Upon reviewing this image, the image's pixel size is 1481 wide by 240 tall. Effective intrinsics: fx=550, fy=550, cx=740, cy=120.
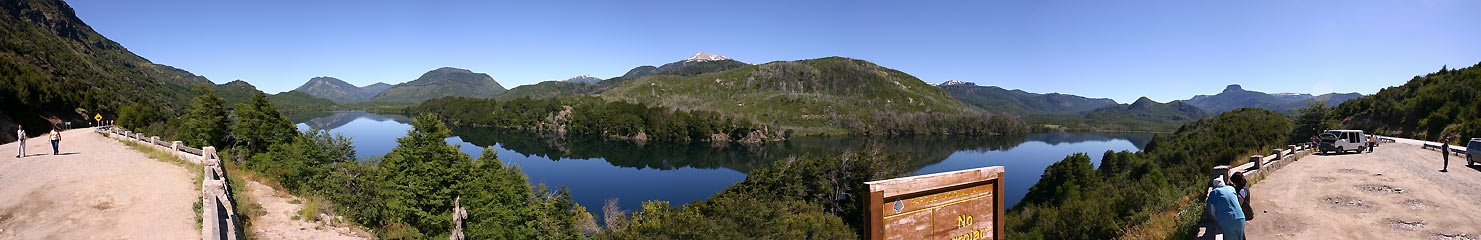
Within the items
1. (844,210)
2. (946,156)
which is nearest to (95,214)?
(844,210)

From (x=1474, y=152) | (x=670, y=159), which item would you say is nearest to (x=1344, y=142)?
(x=1474, y=152)

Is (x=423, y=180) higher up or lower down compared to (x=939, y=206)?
lower down

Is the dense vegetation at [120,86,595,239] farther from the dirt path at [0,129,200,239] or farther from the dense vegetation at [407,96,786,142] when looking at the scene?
the dense vegetation at [407,96,786,142]

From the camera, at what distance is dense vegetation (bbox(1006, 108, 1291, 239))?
16.6 m

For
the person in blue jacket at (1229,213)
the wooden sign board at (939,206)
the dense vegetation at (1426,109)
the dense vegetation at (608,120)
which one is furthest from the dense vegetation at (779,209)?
the dense vegetation at (608,120)

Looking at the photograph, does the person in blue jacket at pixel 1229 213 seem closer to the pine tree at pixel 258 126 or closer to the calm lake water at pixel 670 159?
the calm lake water at pixel 670 159

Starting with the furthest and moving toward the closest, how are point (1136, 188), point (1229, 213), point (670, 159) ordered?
1. point (670, 159)
2. point (1136, 188)
3. point (1229, 213)

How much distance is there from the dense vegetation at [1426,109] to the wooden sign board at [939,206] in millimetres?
38968

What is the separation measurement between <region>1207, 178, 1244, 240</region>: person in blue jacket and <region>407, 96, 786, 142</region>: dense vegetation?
118 meters

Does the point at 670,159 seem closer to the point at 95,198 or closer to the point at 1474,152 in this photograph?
the point at 95,198

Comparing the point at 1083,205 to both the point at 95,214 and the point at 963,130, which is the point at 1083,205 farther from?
the point at 963,130

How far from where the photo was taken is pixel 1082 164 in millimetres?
52031

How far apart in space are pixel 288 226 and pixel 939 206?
1960 cm

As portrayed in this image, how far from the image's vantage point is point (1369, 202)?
1270 centimetres
